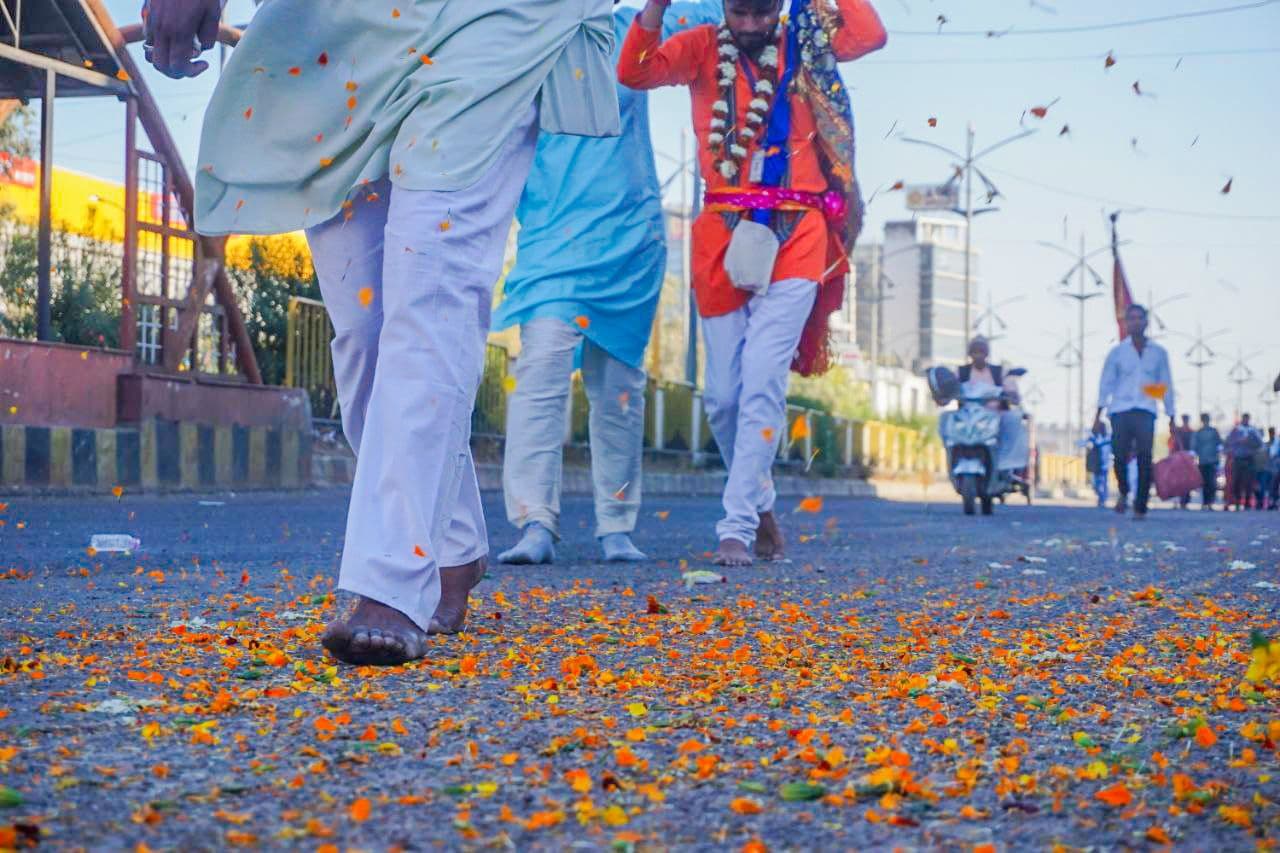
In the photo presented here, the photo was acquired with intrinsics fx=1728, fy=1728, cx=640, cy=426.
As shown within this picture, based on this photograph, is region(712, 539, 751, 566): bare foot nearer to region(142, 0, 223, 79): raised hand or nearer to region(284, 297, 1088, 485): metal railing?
region(284, 297, 1088, 485): metal railing

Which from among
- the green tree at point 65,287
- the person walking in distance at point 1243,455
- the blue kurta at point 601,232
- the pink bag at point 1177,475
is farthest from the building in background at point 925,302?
the blue kurta at point 601,232

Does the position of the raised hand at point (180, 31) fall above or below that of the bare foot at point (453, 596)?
above

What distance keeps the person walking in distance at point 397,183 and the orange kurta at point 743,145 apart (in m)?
2.84

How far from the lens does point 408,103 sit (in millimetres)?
3420

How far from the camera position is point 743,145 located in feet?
21.4

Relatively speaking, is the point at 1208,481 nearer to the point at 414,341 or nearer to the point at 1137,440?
the point at 1137,440

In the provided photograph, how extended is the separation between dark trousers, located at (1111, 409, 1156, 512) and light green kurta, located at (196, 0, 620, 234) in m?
11.9

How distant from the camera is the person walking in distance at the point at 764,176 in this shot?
6434 millimetres

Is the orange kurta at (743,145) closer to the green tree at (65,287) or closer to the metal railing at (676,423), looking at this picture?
the metal railing at (676,423)

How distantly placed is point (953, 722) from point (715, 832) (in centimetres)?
83

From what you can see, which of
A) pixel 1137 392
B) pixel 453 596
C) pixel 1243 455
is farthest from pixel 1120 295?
pixel 1243 455

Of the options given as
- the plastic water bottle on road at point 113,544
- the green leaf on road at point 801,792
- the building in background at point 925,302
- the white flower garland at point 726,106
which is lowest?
the green leaf on road at point 801,792

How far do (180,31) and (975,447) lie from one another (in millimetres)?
13963

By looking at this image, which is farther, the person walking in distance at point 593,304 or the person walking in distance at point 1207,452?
the person walking in distance at point 1207,452
